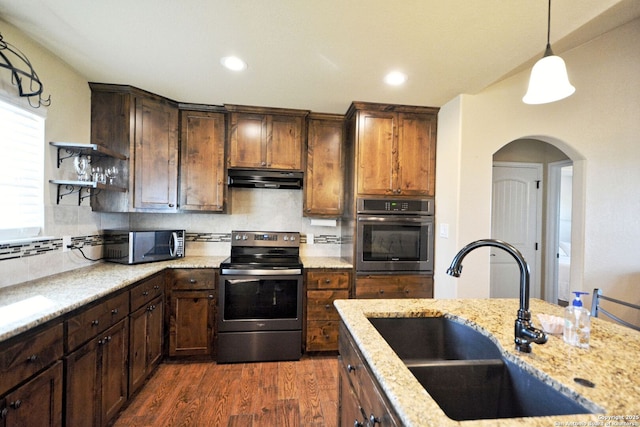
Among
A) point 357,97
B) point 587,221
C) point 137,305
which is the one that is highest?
point 357,97

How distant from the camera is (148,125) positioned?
2.54m

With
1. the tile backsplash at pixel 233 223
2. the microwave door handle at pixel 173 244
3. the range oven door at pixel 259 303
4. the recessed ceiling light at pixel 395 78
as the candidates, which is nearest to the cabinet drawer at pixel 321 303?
the range oven door at pixel 259 303

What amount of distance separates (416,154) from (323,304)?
172cm

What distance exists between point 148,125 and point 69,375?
203cm

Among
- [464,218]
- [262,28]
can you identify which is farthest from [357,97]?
[464,218]

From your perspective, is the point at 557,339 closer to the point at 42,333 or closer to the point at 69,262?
the point at 42,333

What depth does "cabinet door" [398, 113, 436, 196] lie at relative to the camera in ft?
8.83

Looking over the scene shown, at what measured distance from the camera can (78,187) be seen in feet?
7.11

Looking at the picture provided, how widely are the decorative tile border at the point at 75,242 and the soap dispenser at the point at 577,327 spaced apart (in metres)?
2.34

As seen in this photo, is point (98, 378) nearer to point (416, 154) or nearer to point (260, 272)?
point (260, 272)

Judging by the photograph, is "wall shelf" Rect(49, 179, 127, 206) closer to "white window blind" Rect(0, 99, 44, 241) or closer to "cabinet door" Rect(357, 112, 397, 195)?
"white window blind" Rect(0, 99, 44, 241)

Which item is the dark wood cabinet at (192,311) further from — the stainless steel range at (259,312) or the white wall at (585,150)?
the white wall at (585,150)

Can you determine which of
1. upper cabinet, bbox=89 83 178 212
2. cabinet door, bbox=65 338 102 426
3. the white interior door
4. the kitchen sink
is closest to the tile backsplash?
upper cabinet, bbox=89 83 178 212

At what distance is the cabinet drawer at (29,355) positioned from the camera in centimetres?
105
